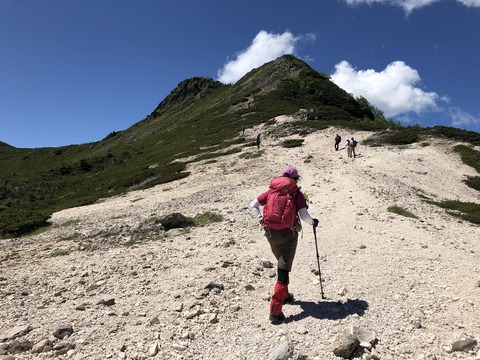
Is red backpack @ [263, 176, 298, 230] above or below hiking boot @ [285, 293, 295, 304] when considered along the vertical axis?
above

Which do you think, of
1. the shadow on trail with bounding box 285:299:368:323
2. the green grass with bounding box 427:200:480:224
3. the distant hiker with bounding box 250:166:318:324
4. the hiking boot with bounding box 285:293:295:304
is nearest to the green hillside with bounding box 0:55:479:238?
the hiking boot with bounding box 285:293:295:304

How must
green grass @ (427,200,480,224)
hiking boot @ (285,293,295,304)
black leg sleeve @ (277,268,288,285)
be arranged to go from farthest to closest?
green grass @ (427,200,480,224), hiking boot @ (285,293,295,304), black leg sleeve @ (277,268,288,285)

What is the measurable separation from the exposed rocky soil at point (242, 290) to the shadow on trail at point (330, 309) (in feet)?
0.07

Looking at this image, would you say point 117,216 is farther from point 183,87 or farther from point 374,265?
point 183,87

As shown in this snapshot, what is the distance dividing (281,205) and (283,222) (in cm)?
35

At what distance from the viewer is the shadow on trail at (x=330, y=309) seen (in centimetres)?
710

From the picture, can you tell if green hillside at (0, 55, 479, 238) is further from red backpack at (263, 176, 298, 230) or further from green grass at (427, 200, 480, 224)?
green grass at (427, 200, 480, 224)

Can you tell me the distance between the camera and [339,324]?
6.72 metres

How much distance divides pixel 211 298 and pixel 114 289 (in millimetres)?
2718

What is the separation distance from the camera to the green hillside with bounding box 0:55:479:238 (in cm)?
3715

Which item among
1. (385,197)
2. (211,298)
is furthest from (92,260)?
(385,197)

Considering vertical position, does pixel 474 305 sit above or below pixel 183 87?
below

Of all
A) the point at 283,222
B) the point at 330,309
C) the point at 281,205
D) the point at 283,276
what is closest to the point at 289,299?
the point at 330,309

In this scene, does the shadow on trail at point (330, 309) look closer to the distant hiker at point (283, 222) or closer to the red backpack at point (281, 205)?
the distant hiker at point (283, 222)
